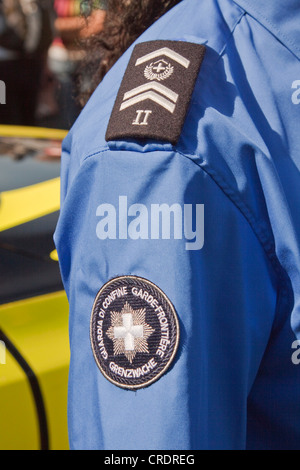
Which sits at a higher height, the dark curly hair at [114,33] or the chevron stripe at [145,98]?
the dark curly hair at [114,33]

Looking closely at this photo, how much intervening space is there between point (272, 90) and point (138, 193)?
210mm

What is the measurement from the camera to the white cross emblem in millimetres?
649

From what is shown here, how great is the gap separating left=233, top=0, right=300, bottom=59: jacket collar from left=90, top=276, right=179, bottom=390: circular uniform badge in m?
0.34

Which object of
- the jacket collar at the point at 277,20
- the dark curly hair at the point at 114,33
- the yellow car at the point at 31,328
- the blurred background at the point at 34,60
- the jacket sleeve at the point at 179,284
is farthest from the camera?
the blurred background at the point at 34,60

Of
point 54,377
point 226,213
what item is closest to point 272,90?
point 226,213

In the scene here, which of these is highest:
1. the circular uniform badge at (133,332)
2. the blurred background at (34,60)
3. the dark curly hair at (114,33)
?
the blurred background at (34,60)

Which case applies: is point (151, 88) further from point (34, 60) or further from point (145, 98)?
point (34, 60)

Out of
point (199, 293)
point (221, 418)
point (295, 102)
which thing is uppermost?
point (295, 102)

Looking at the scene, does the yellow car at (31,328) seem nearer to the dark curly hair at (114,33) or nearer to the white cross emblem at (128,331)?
the dark curly hair at (114,33)

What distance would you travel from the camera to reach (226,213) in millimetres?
642

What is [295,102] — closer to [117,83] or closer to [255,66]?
[255,66]

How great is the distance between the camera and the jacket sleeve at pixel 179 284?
62 cm

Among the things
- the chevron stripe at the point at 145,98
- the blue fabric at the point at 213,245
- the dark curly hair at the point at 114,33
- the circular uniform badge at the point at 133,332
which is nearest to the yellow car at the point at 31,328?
the dark curly hair at the point at 114,33

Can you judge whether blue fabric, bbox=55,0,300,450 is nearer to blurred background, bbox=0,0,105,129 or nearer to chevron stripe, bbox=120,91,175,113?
chevron stripe, bbox=120,91,175,113
